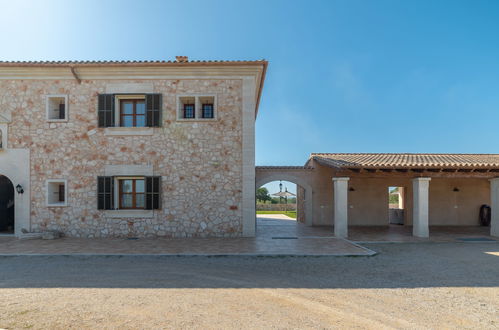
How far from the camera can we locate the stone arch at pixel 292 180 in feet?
43.6

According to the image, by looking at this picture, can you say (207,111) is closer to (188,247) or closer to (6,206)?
(188,247)

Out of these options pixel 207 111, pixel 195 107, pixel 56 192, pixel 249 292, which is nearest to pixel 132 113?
pixel 195 107

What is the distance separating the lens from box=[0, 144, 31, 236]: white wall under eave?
1007 centimetres

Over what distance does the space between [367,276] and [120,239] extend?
27.8 ft

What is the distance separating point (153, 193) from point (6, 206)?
24.1 feet

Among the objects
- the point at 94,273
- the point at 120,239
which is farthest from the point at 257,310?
the point at 120,239

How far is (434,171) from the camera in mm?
10648

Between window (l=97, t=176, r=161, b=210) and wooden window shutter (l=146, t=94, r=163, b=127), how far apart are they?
7.03 ft

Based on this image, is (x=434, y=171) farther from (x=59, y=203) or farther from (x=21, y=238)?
(x=21, y=238)

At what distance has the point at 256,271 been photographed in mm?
6004

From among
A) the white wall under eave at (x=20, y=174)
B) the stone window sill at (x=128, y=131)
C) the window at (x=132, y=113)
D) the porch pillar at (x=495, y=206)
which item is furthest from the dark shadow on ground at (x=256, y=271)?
the window at (x=132, y=113)

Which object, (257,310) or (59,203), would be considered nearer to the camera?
(257,310)

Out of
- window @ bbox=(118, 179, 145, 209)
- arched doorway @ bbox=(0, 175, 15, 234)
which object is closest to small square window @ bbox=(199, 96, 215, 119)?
window @ bbox=(118, 179, 145, 209)

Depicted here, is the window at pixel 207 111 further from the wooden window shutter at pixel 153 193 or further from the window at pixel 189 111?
the wooden window shutter at pixel 153 193
